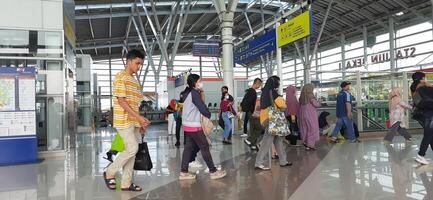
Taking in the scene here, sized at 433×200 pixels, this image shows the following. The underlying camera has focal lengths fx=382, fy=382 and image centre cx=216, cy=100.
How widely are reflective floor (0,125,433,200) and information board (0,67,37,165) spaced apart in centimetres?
40

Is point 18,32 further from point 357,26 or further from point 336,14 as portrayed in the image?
point 357,26

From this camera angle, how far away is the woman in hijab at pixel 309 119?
8.09m

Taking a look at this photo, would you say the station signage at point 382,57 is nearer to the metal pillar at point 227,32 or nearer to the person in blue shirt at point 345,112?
the metal pillar at point 227,32

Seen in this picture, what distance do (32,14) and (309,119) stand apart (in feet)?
20.1

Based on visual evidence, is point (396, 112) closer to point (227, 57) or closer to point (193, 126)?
point (227, 57)

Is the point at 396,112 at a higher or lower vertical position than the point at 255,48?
lower

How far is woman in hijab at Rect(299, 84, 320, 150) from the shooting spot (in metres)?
8.09

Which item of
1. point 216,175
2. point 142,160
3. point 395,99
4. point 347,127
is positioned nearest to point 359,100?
point 347,127

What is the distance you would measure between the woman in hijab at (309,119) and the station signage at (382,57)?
22.5 m

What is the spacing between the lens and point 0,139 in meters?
6.91

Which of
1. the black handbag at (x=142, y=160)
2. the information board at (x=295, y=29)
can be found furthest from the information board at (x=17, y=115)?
the information board at (x=295, y=29)

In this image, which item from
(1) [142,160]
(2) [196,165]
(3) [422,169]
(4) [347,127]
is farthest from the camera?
(4) [347,127]

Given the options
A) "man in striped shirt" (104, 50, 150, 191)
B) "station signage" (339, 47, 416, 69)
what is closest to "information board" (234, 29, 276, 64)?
"man in striped shirt" (104, 50, 150, 191)

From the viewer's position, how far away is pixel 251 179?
5.09 m
